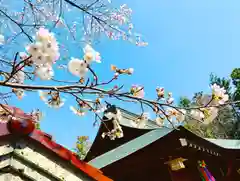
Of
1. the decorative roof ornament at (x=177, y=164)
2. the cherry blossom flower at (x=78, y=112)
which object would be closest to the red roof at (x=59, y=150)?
the cherry blossom flower at (x=78, y=112)

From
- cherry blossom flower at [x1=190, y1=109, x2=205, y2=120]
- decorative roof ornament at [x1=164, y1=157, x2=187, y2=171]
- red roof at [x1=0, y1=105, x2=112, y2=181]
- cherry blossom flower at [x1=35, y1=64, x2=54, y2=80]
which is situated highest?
decorative roof ornament at [x1=164, y1=157, x2=187, y2=171]

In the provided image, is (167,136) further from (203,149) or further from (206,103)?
(206,103)

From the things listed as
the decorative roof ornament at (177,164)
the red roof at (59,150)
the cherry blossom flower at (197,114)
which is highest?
the decorative roof ornament at (177,164)

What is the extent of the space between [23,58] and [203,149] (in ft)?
10.3

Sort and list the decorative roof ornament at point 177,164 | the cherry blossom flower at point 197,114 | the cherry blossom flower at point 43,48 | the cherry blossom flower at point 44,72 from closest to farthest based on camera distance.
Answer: the cherry blossom flower at point 43,48, the cherry blossom flower at point 44,72, the cherry blossom flower at point 197,114, the decorative roof ornament at point 177,164

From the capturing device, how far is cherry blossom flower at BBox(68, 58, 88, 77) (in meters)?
1.89

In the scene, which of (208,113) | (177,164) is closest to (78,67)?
(208,113)

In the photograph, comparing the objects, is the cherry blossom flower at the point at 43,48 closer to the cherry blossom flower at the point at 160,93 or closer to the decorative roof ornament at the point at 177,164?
the cherry blossom flower at the point at 160,93

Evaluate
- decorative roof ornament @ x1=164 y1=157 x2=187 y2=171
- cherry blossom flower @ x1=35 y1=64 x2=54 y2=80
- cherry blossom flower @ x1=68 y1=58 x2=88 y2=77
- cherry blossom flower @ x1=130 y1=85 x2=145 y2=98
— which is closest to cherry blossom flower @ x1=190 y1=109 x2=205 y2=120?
cherry blossom flower @ x1=130 y1=85 x2=145 y2=98

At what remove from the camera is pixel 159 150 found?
4355 mm

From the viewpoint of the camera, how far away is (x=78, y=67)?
1895 millimetres

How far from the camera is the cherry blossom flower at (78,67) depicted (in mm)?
1887

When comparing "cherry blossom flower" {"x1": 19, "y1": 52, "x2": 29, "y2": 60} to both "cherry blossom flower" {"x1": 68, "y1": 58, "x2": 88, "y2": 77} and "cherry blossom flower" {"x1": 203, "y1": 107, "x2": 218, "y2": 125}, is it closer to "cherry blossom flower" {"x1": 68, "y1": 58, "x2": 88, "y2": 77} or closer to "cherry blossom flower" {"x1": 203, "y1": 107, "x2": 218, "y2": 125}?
"cherry blossom flower" {"x1": 68, "y1": 58, "x2": 88, "y2": 77}

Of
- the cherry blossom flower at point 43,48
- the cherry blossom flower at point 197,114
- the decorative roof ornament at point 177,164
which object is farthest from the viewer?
the decorative roof ornament at point 177,164
